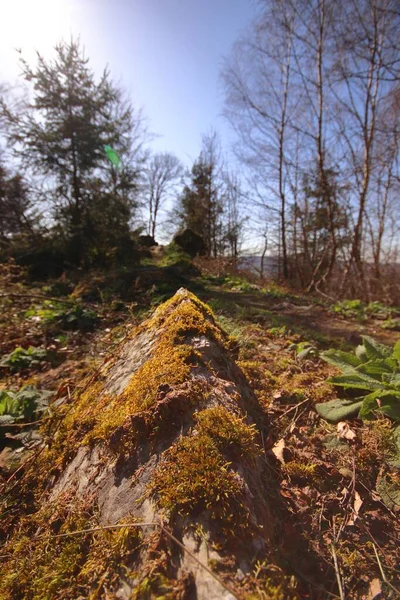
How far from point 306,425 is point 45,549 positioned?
1.51 meters

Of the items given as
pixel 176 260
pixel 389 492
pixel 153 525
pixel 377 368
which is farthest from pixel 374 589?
pixel 176 260

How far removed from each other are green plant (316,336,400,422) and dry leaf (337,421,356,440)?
1.7 inches

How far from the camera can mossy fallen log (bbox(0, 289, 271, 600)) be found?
30.5 inches

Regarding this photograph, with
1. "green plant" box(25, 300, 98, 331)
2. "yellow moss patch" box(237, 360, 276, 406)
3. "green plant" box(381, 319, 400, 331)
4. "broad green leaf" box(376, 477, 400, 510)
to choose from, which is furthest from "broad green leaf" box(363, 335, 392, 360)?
"green plant" box(25, 300, 98, 331)

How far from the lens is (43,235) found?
896 cm

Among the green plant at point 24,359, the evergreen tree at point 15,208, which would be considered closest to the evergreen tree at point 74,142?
the evergreen tree at point 15,208

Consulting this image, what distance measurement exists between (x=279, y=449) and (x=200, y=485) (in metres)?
0.85

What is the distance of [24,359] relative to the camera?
2994 millimetres

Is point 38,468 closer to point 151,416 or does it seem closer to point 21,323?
point 151,416

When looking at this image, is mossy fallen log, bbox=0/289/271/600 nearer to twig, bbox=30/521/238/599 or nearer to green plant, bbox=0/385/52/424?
twig, bbox=30/521/238/599

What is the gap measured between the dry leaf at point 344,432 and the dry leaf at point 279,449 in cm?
37

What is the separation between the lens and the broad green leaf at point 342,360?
2.23m

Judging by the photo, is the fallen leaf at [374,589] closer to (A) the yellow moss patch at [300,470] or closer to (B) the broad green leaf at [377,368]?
(A) the yellow moss patch at [300,470]

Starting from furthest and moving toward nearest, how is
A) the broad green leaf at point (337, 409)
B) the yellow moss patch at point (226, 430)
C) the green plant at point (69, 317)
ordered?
1. the green plant at point (69, 317)
2. the broad green leaf at point (337, 409)
3. the yellow moss patch at point (226, 430)
